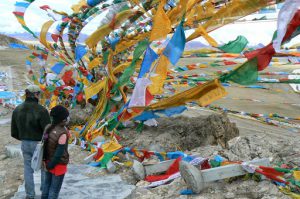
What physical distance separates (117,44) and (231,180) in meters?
3.22

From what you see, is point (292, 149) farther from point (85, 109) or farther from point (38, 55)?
point (38, 55)

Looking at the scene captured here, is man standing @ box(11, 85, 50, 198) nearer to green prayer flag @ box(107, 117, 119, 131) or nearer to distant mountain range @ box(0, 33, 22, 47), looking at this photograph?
green prayer flag @ box(107, 117, 119, 131)

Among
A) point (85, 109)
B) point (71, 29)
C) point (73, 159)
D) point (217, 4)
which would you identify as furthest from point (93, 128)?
point (217, 4)

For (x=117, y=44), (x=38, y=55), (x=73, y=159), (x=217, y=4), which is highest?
(x=217, y=4)

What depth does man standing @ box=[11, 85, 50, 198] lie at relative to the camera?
4.02 metres

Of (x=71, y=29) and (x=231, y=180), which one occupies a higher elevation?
(x=71, y=29)

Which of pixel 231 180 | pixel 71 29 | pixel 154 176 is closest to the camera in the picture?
pixel 231 180

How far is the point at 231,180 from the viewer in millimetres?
4172

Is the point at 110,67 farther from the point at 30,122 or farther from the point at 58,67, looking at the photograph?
the point at 30,122

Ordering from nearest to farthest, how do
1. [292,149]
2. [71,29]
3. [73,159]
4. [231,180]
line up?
[231,180], [292,149], [73,159], [71,29]

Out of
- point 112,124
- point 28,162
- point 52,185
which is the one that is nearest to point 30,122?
point 28,162

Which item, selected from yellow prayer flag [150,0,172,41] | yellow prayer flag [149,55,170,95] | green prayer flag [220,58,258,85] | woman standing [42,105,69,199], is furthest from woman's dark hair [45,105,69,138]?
green prayer flag [220,58,258,85]

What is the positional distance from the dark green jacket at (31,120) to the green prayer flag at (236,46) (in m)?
2.29

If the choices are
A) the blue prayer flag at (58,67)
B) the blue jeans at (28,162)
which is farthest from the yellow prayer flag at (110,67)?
the blue jeans at (28,162)
